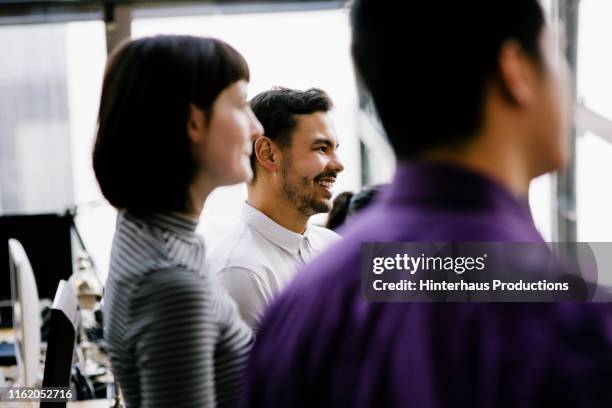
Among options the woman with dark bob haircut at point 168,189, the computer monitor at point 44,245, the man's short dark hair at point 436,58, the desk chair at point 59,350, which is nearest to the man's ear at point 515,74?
the man's short dark hair at point 436,58

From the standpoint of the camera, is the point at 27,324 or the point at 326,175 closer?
the point at 326,175

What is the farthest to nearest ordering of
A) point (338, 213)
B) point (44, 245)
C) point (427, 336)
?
point (44, 245)
point (338, 213)
point (427, 336)

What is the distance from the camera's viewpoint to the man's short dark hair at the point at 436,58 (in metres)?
0.42

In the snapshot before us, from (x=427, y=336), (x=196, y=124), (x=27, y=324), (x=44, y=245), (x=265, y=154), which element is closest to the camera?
(x=427, y=336)

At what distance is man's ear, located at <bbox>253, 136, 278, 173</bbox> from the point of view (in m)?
1.77

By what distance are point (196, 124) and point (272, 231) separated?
77 centimetres

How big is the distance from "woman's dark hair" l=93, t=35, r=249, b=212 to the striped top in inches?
1.7

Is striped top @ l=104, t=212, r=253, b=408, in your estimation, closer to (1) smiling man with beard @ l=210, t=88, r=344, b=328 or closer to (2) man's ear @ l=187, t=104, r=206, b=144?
(2) man's ear @ l=187, t=104, r=206, b=144

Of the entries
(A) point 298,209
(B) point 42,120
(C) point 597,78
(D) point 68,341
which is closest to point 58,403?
(D) point 68,341

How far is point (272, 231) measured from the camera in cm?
167

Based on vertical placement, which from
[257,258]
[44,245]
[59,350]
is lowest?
[59,350]

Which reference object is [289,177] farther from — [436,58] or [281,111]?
[436,58]

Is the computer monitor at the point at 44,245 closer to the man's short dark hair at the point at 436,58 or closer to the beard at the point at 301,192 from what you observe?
the beard at the point at 301,192

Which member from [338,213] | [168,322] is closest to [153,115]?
[168,322]
